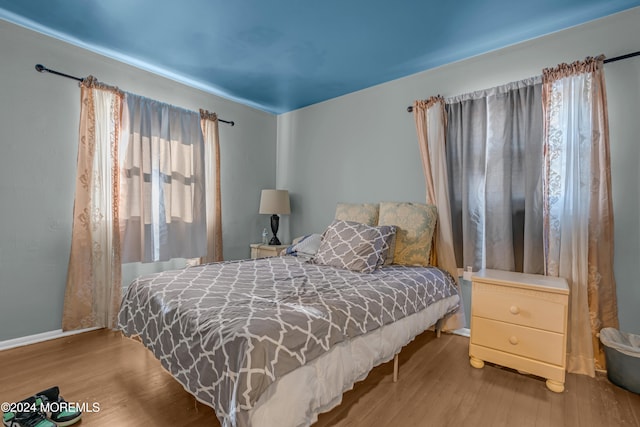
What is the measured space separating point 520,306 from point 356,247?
1131 mm

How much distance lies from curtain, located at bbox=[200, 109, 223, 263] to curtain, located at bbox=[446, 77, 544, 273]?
2482 millimetres

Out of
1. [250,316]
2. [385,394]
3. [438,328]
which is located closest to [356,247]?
[385,394]

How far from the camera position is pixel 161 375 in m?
1.96

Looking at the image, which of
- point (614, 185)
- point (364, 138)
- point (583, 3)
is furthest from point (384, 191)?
point (583, 3)

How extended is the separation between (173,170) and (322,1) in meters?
2.16

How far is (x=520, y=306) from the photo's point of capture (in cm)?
197

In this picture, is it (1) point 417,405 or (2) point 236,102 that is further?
(2) point 236,102

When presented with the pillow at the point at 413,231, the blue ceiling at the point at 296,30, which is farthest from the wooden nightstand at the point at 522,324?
the blue ceiling at the point at 296,30

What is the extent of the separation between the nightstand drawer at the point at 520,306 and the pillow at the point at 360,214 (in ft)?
3.44

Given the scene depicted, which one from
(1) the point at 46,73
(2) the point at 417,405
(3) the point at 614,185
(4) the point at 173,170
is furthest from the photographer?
(4) the point at 173,170

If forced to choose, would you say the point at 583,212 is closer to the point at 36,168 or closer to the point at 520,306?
the point at 520,306

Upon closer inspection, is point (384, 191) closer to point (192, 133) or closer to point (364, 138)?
point (364, 138)

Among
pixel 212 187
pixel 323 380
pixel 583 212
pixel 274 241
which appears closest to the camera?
pixel 323 380

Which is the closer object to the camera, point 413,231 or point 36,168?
point 36,168
